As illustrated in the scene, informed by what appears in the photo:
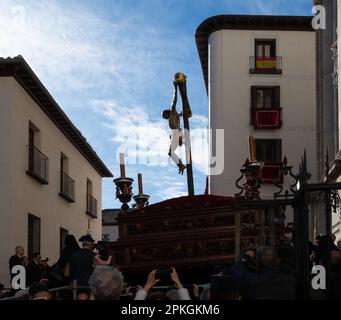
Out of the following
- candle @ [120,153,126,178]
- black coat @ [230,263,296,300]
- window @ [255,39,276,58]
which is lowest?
black coat @ [230,263,296,300]

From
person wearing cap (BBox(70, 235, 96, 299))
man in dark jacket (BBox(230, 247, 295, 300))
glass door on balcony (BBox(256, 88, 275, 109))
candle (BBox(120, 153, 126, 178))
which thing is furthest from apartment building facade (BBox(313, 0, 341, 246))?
man in dark jacket (BBox(230, 247, 295, 300))

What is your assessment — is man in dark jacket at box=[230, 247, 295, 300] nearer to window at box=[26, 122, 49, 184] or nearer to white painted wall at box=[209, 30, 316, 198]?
window at box=[26, 122, 49, 184]

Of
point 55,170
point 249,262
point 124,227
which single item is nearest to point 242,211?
point 124,227

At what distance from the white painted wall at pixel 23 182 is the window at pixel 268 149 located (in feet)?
32.9

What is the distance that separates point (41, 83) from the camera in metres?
19.8

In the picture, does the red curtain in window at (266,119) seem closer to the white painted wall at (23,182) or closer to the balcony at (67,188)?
the balcony at (67,188)

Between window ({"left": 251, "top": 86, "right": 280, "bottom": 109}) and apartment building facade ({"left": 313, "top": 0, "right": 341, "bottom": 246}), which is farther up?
window ({"left": 251, "top": 86, "right": 280, "bottom": 109})

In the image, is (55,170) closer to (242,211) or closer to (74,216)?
(74,216)

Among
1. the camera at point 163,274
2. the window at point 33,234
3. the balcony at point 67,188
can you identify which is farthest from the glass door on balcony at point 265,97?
the camera at point 163,274

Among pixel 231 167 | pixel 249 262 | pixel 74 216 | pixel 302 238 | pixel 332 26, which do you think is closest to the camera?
pixel 302 238

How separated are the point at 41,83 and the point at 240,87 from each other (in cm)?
1458

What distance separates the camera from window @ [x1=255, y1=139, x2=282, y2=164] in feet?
107

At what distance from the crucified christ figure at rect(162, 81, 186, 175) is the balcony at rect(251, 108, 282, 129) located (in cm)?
2117

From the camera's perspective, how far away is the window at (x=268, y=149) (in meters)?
32.5
